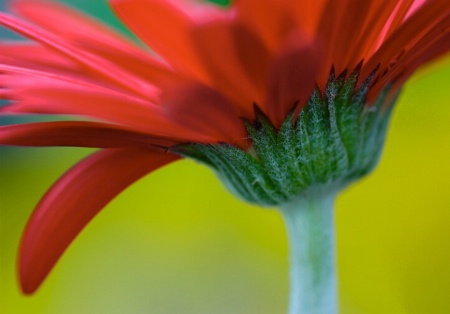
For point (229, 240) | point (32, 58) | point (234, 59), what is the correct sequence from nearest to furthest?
point (234, 59), point (32, 58), point (229, 240)

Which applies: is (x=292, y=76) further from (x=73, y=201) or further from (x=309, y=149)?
(x=73, y=201)

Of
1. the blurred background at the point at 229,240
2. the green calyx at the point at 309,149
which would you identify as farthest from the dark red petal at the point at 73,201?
the blurred background at the point at 229,240

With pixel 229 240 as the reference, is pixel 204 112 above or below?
below

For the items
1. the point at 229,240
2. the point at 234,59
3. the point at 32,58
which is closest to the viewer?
the point at 234,59

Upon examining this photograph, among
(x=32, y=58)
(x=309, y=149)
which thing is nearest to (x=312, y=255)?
(x=309, y=149)

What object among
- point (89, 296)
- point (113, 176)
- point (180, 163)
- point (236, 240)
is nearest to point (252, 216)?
point (236, 240)

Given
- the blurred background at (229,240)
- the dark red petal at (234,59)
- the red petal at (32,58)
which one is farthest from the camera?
the blurred background at (229,240)

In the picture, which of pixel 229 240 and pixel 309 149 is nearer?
pixel 309 149

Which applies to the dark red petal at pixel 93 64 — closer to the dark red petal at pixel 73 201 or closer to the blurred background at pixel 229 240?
the dark red petal at pixel 73 201
